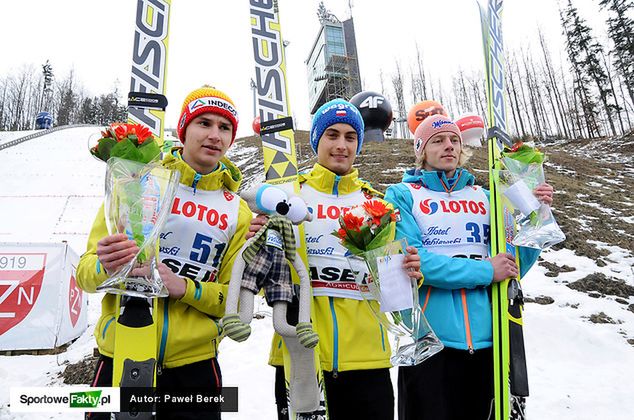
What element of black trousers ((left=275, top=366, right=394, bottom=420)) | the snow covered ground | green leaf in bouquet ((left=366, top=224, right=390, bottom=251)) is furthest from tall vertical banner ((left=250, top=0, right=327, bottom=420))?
the snow covered ground

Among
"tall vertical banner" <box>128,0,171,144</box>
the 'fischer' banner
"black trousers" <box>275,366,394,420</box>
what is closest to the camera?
"black trousers" <box>275,366,394,420</box>

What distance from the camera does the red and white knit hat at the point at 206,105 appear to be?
207 cm

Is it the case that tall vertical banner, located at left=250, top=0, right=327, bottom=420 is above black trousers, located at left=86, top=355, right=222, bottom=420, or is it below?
above

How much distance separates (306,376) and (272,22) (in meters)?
2.37

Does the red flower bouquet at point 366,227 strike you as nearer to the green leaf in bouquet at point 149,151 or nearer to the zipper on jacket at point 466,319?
the zipper on jacket at point 466,319

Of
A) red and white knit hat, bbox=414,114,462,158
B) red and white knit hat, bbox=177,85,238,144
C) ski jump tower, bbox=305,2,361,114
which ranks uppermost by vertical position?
ski jump tower, bbox=305,2,361,114

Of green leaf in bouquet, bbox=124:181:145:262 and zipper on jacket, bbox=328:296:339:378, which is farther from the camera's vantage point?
zipper on jacket, bbox=328:296:339:378

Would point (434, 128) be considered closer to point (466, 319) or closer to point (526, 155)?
point (526, 155)

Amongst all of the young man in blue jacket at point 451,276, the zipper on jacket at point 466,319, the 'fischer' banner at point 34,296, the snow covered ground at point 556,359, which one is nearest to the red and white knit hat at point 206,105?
the young man in blue jacket at point 451,276

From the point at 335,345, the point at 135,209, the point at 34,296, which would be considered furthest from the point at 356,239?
the point at 34,296

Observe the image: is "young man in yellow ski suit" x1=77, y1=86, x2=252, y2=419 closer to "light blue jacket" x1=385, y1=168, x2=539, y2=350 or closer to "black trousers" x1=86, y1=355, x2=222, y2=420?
"black trousers" x1=86, y1=355, x2=222, y2=420

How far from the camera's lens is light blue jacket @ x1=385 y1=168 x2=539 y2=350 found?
1.98 m

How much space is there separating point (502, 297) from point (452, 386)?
55 centimetres

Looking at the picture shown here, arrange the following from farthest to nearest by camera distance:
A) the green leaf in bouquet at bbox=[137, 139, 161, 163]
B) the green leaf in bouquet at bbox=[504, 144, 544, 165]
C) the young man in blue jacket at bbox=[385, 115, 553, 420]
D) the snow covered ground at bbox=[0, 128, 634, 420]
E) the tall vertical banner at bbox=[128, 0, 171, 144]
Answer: the snow covered ground at bbox=[0, 128, 634, 420]
the tall vertical banner at bbox=[128, 0, 171, 144]
the green leaf in bouquet at bbox=[504, 144, 544, 165]
the young man in blue jacket at bbox=[385, 115, 553, 420]
the green leaf in bouquet at bbox=[137, 139, 161, 163]
